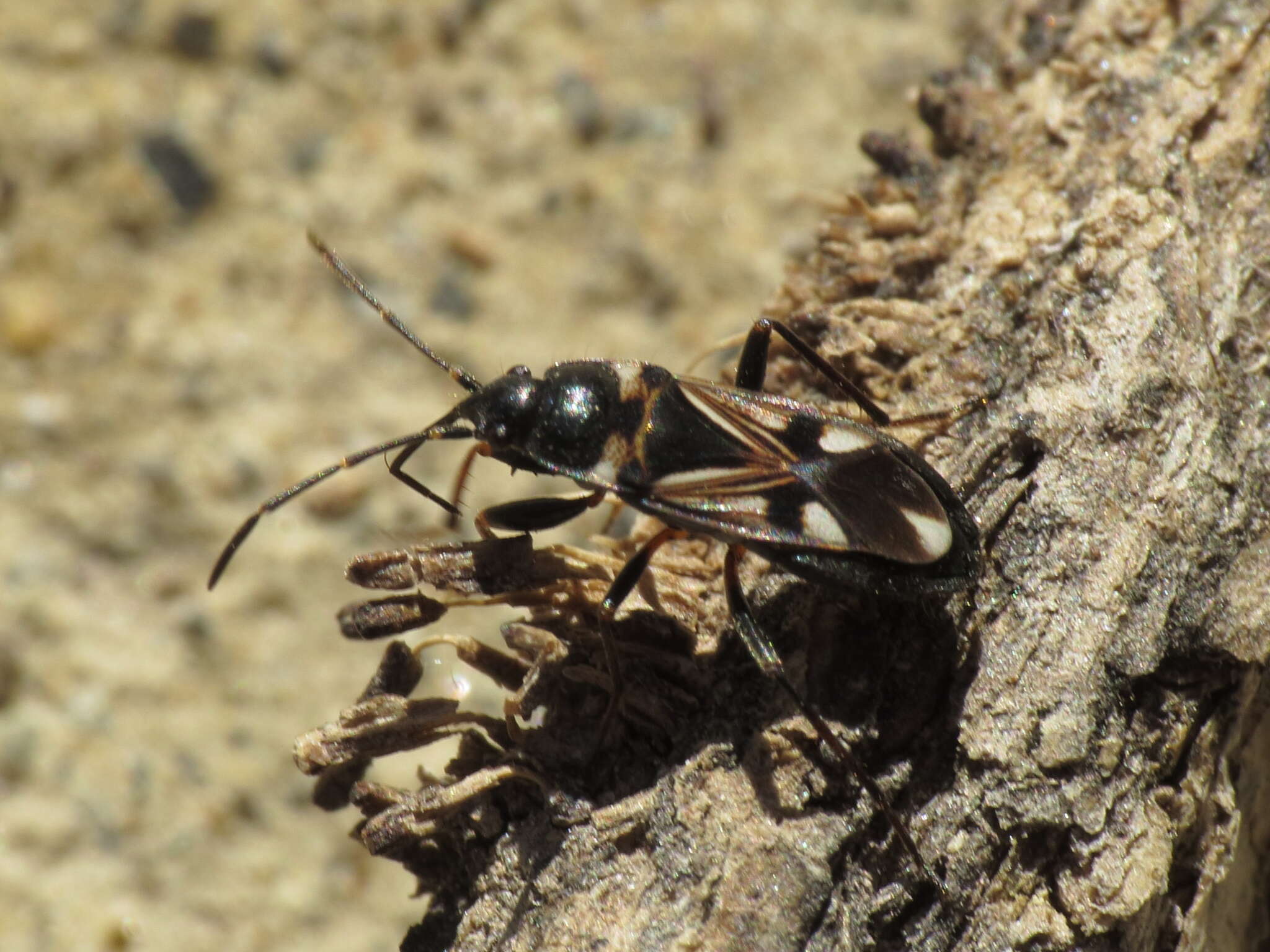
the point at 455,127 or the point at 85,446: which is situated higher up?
the point at 455,127

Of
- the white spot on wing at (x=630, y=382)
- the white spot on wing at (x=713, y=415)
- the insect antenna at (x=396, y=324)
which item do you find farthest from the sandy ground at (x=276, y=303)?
the white spot on wing at (x=713, y=415)

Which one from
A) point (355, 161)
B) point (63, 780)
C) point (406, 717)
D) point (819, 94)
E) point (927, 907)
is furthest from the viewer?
point (819, 94)

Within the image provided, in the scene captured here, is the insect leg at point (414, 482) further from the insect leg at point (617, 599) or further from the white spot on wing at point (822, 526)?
the white spot on wing at point (822, 526)

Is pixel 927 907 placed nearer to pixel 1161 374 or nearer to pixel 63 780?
pixel 1161 374

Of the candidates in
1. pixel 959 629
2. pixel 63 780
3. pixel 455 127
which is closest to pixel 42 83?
pixel 455 127

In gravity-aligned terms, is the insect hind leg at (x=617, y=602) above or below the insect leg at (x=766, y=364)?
below

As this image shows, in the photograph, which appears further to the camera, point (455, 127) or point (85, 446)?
point (455, 127)

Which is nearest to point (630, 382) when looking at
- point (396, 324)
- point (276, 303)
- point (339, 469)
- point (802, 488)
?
point (802, 488)

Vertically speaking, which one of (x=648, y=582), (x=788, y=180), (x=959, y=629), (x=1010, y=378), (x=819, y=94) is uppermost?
(x=819, y=94)
